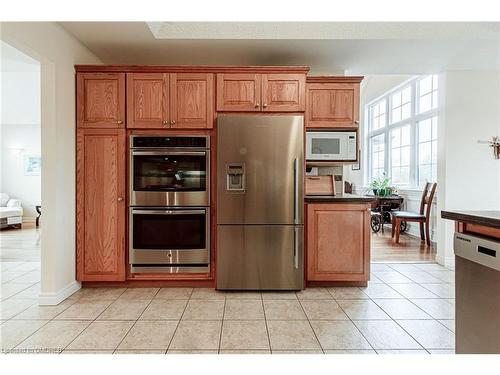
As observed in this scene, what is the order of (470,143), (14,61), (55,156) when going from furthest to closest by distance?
(470,143) → (14,61) → (55,156)

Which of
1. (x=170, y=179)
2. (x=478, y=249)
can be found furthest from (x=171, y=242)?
(x=478, y=249)

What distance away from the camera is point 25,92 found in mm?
6055

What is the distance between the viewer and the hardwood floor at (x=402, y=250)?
13.9 feet

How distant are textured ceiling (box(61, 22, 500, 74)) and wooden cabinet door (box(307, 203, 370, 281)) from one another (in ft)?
5.33

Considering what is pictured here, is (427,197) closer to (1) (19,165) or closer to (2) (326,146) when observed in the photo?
(2) (326,146)

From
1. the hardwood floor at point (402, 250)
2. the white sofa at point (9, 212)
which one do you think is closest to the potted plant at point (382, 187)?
the hardwood floor at point (402, 250)

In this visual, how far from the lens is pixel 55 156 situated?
266 cm

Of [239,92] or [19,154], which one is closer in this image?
[239,92]

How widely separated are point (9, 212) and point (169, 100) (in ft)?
19.4

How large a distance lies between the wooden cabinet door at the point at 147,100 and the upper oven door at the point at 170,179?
322mm

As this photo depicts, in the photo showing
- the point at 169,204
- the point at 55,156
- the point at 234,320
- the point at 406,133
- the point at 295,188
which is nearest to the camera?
the point at 234,320

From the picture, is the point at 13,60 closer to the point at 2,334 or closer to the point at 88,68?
the point at 88,68

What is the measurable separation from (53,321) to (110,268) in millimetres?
706

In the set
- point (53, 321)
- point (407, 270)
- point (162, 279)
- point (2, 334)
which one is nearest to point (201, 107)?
point (162, 279)
